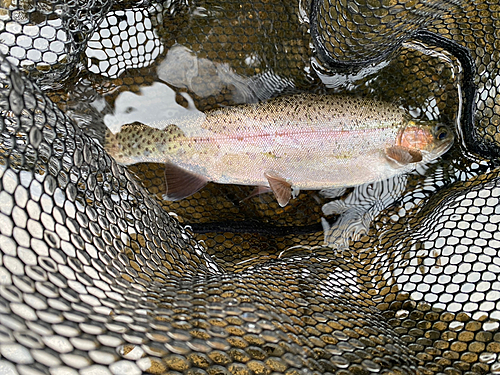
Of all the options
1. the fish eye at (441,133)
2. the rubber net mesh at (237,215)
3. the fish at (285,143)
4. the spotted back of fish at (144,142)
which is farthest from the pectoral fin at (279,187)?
the fish eye at (441,133)

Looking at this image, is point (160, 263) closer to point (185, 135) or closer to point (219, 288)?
point (219, 288)

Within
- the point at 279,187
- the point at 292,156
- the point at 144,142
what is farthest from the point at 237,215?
the point at 144,142

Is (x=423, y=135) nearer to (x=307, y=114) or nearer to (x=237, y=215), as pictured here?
(x=307, y=114)

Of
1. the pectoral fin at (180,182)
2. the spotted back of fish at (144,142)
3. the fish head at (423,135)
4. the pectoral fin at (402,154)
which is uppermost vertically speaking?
the fish head at (423,135)

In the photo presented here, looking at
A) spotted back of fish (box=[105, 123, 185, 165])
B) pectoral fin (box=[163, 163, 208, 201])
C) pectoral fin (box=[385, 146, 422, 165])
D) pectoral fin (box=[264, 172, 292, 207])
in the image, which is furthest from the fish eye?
spotted back of fish (box=[105, 123, 185, 165])

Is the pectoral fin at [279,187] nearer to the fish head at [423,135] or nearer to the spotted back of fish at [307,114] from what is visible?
the spotted back of fish at [307,114]

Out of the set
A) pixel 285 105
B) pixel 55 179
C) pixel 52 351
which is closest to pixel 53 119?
pixel 55 179

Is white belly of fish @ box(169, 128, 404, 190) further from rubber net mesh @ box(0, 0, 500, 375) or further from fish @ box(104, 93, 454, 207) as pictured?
rubber net mesh @ box(0, 0, 500, 375)
